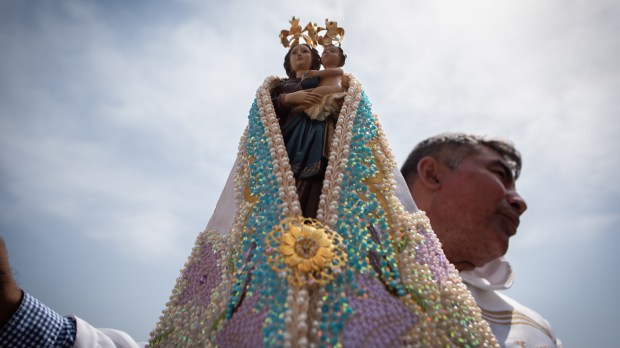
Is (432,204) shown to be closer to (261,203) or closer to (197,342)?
(261,203)

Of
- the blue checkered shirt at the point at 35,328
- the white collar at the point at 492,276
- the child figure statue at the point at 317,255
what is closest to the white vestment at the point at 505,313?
the white collar at the point at 492,276

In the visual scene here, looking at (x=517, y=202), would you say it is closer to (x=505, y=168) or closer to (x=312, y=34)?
(x=505, y=168)

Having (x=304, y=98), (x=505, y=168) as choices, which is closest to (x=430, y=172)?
(x=505, y=168)

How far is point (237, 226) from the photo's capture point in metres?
1.92

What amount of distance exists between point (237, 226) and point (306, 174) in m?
0.47

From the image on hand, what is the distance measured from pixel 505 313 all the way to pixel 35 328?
3531 mm

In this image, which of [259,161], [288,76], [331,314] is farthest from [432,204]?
[331,314]

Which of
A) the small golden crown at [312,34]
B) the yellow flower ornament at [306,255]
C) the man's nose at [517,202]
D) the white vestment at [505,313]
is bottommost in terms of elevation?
the yellow flower ornament at [306,255]

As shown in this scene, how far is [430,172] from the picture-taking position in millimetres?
3559

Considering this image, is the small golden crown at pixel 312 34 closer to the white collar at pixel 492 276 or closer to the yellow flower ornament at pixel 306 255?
the yellow flower ornament at pixel 306 255

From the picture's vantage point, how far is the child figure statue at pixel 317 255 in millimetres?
1480

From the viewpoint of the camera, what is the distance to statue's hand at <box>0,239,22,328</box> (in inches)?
72.2

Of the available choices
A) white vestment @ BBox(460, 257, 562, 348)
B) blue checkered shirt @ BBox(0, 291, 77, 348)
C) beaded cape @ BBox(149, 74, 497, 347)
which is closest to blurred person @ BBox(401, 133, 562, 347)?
white vestment @ BBox(460, 257, 562, 348)

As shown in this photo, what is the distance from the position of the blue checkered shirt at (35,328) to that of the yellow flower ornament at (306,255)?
1373mm
